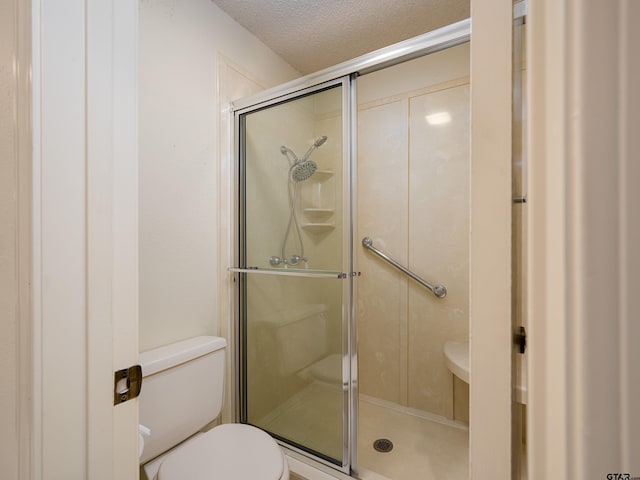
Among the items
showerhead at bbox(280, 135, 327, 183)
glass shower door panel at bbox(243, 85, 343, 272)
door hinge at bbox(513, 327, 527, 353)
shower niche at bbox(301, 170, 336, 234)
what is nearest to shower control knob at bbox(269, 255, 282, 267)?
glass shower door panel at bbox(243, 85, 343, 272)

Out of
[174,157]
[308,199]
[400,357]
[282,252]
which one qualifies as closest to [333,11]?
[308,199]

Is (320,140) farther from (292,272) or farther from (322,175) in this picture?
(292,272)

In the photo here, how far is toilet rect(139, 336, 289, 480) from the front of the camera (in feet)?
3.08

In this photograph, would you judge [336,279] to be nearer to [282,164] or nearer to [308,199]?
[308,199]

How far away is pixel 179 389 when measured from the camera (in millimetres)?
1114

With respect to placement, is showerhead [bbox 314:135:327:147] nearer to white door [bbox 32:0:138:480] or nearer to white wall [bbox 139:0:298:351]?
white wall [bbox 139:0:298:351]

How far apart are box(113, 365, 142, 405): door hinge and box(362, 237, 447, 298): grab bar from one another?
1539 millimetres

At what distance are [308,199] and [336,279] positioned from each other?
400 millimetres

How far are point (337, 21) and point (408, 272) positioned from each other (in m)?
1.49

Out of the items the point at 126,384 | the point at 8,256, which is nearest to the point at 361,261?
the point at 126,384

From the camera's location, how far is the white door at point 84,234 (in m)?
0.46

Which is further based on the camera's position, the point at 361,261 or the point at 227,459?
the point at 361,261

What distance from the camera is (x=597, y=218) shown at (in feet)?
0.63

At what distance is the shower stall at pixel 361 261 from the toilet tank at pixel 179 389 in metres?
0.30
